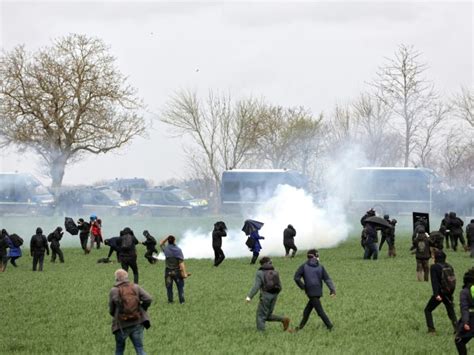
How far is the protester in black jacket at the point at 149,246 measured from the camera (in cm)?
3581

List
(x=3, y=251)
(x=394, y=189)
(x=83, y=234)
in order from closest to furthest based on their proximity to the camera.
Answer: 1. (x=3, y=251)
2. (x=83, y=234)
3. (x=394, y=189)

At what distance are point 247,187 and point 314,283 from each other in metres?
47.8

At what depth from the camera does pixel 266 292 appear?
19.2 m

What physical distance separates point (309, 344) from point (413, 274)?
13.2 m

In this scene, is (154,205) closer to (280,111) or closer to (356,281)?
(280,111)

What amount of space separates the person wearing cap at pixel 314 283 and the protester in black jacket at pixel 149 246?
657 inches

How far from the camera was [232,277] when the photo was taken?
3086 centimetres

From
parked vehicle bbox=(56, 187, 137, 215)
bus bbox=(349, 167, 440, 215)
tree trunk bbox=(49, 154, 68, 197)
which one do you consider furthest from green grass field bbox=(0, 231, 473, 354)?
tree trunk bbox=(49, 154, 68, 197)

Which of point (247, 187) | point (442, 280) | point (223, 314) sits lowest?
point (223, 314)

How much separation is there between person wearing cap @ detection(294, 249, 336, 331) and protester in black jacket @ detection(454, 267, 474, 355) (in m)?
4.05

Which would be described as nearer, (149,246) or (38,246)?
(38,246)

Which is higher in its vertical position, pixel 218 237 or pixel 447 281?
pixel 218 237

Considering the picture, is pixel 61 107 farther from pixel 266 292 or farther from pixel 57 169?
pixel 266 292

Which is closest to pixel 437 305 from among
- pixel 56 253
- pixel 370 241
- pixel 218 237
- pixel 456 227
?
pixel 218 237
